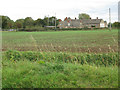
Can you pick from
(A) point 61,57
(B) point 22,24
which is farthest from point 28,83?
(B) point 22,24

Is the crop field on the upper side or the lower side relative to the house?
lower

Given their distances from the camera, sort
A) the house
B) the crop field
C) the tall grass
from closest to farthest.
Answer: the tall grass → the crop field → the house

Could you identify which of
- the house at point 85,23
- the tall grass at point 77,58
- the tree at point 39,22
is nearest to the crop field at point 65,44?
the tall grass at point 77,58

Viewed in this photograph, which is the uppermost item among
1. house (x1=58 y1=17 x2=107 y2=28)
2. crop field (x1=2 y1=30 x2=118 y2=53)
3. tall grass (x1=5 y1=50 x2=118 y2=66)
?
house (x1=58 y1=17 x2=107 y2=28)

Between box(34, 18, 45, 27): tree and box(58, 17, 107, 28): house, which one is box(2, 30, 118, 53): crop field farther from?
box(34, 18, 45, 27): tree

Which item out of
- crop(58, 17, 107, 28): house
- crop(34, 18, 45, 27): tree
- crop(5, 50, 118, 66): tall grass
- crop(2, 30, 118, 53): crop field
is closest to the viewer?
crop(5, 50, 118, 66): tall grass

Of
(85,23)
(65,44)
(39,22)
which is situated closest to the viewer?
(65,44)

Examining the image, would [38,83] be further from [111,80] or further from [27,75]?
[111,80]

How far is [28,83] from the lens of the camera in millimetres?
4430

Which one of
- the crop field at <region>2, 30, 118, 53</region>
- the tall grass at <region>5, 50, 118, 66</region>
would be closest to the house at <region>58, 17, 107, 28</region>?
the crop field at <region>2, 30, 118, 53</region>

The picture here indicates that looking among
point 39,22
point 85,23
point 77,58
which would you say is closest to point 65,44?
point 77,58

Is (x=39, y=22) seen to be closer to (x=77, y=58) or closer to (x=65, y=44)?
(x=65, y=44)

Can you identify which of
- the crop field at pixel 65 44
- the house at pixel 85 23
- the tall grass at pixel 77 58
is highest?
the house at pixel 85 23

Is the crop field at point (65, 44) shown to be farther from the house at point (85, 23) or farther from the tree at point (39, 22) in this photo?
the tree at point (39, 22)
